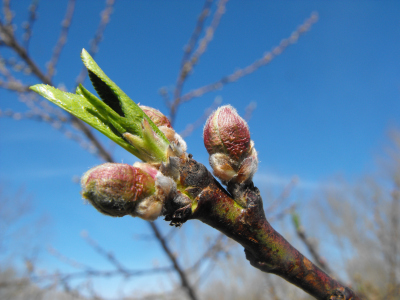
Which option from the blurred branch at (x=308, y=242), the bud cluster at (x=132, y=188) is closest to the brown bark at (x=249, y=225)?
the bud cluster at (x=132, y=188)

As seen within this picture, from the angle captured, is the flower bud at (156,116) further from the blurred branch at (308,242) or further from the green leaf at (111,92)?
the blurred branch at (308,242)

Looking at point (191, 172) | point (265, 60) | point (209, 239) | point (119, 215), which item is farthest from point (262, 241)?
point (265, 60)

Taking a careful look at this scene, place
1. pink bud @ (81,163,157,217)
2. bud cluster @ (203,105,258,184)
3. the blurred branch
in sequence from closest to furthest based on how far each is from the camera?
pink bud @ (81,163,157,217)
bud cluster @ (203,105,258,184)
the blurred branch

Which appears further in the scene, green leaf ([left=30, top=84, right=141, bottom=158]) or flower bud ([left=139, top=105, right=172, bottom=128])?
flower bud ([left=139, top=105, right=172, bottom=128])

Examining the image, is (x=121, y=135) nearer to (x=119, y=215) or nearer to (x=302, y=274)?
(x=119, y=215)

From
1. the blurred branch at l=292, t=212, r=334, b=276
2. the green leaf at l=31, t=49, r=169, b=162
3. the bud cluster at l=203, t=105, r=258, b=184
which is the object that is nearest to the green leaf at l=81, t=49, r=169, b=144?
the green leaf at l=31, t=49, r=169, b=162

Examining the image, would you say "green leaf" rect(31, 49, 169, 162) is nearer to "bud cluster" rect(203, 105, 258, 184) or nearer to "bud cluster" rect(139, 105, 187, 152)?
"bud cluster" rect(139, 105, 187, 152)

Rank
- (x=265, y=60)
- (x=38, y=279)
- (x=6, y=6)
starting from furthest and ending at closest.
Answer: (x=265, y=60), (x=38, y=279), (x=6, y=6)

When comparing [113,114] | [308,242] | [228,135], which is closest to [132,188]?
[113,114]

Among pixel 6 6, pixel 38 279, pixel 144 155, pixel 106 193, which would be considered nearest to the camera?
pixel 106 193
